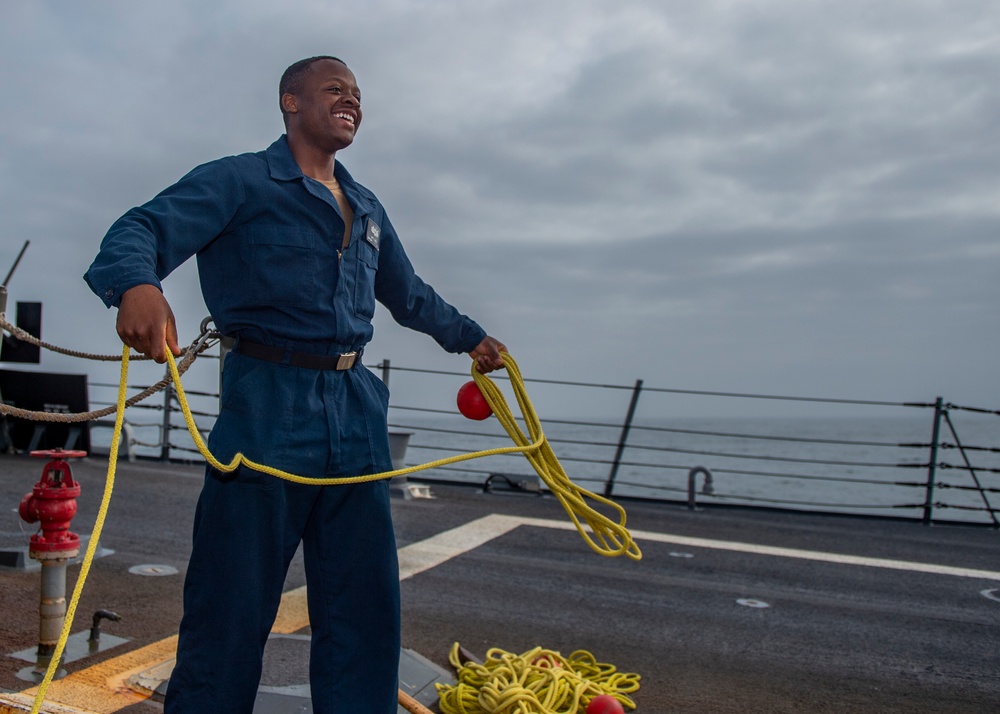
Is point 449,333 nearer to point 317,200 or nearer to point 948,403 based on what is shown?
point 317,200

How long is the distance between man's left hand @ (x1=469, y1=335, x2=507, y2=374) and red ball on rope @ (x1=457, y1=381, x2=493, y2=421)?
0.13 meters

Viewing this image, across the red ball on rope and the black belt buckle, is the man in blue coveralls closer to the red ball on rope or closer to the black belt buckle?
the black belt buckle

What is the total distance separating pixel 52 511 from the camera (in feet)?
9.91

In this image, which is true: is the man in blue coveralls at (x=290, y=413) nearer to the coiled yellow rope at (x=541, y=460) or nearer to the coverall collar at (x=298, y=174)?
the coverall collar at (x=298, y=174)

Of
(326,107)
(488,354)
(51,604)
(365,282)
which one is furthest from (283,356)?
(51,604)

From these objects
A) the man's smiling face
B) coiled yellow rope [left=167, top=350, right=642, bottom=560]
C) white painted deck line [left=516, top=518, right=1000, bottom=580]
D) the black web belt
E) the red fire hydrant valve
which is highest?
the man's smiling face

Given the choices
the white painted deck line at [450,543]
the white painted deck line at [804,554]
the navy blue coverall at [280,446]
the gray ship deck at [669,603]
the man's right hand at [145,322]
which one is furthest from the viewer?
the white painted deck line at [804,554]

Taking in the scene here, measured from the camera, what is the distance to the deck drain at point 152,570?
178 inches

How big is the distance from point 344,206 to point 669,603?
312 cm

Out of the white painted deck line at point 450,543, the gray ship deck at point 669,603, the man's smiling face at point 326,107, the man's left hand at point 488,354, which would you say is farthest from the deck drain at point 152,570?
the man's smiling face at point 326,107

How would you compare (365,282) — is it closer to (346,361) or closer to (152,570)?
A: (346,361)

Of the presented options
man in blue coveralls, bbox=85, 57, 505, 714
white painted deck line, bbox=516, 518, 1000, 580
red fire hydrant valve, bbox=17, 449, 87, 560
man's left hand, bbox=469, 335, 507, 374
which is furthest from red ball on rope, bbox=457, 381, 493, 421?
white painted deck line, bbox=516, 518, 1000, 580

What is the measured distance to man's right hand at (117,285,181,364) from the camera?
5.72ft

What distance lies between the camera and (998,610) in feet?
15.1
